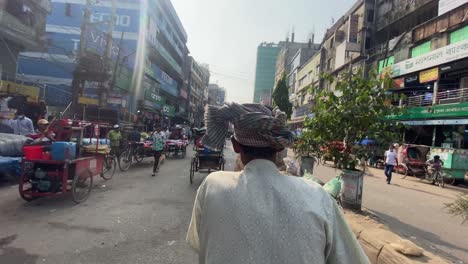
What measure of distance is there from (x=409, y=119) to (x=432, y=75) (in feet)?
10.6

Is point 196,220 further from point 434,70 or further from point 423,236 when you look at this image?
point 434,70

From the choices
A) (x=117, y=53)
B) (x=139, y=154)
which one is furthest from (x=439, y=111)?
(x=117, y=53)

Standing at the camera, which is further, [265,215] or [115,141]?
[115,141]

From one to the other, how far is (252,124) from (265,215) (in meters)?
0.41

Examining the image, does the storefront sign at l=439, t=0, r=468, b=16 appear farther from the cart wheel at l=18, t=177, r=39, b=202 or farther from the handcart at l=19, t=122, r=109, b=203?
the cart wheel at l=18, t=177, r=39, b=202

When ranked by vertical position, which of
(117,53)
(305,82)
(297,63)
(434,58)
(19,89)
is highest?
(297,63)

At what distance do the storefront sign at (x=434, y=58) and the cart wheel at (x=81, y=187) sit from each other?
21.0 metres

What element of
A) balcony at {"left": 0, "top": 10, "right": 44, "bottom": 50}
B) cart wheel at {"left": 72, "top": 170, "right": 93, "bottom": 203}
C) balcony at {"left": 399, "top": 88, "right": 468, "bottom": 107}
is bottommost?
cart wheel at {"left": 72, "top": 170, "right": 93, "bottom": 203}

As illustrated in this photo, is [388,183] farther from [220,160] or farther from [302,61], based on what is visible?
[302,61]

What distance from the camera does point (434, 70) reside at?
22.9m

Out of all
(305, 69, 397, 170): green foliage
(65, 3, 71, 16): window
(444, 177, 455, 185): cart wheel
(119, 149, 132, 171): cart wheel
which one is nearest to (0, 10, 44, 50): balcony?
(119, 149, 132, 171): cart wheel

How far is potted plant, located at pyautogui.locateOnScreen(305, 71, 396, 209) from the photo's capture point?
7020 millimetres

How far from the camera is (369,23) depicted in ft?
111

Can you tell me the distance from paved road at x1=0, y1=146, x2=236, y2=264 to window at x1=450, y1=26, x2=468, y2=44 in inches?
793
